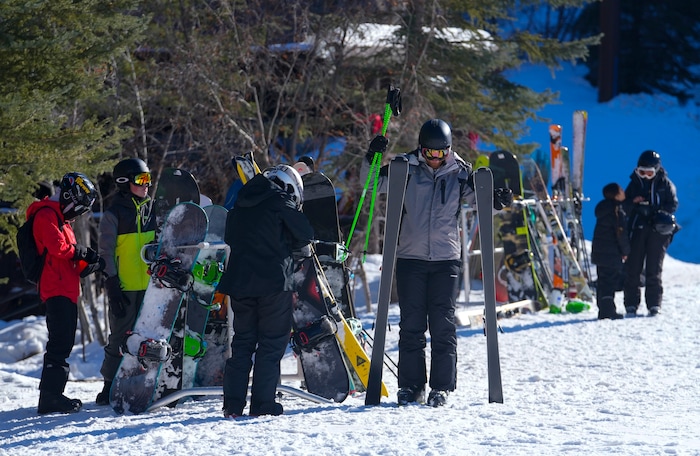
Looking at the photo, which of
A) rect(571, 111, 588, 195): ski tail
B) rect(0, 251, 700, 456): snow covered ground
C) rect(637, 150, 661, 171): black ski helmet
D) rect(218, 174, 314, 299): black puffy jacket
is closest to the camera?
rect(0, 251, 700, 456): snow covered ground

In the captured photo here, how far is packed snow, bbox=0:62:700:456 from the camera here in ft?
15.2

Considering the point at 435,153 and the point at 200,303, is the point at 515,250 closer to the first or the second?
the point at 435,153

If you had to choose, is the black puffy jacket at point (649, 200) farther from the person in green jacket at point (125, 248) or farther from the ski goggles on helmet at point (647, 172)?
the person in green jacket at point (125, 248)

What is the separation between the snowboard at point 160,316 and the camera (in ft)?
19.6

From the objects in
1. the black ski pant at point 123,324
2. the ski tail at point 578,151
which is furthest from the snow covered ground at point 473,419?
the ski tail at point 578,151

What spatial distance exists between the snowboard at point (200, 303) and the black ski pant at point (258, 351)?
700mm

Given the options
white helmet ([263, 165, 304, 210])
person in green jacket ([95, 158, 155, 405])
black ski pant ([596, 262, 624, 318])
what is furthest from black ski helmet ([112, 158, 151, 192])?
black ski pant ([596, 262, 624, 318])

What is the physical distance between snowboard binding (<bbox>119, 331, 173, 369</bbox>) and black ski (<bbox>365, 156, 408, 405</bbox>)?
1317 millimetres

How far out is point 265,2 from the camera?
37.0 ft

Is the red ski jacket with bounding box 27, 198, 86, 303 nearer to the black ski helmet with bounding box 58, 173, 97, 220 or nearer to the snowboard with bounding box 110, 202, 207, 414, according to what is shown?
the black ski helmet with bounding box 58, 173, 97, 220

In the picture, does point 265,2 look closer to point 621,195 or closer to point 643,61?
point 621,195

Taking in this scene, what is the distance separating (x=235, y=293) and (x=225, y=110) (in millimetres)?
5543

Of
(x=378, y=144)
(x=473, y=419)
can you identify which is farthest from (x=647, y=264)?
(x=473, y=419)

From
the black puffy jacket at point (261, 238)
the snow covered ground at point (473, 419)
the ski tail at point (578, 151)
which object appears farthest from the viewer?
the ski tail at point (578, 151)
